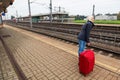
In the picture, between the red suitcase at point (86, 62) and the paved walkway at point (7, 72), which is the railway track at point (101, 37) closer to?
the red suitcase at point (86, 62)

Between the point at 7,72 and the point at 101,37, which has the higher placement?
the point at 101,37

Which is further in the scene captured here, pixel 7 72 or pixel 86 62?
pixel 7 72

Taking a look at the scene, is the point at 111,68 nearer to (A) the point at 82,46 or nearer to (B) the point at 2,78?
(A) the point at 82,46

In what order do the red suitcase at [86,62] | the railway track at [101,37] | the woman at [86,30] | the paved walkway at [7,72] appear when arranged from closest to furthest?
the red suitcase at [86,62] < the paved walkway at [7,72] < the woman at [86,30] < the railway track at [101,37]

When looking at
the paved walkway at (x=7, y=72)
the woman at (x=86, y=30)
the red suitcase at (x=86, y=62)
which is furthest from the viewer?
the woman at (x=86, y=30)

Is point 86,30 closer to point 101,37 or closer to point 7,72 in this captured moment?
point 7,72

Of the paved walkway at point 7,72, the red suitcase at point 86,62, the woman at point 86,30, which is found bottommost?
the paved walkway at point 7,72

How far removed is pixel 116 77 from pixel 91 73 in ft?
2.73

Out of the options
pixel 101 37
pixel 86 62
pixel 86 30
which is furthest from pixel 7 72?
pixel 101 37

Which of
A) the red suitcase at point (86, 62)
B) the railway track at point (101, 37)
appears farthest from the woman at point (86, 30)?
the railway track at point (101, 37)

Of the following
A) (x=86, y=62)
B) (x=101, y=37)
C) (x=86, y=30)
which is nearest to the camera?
(x=86, y=62)

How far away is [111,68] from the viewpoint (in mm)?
4816

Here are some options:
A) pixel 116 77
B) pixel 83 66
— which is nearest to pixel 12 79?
pixel 83 66

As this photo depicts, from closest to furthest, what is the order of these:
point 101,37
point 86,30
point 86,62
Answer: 1. point 86,62
2. point 86,30
3. point 101,37
